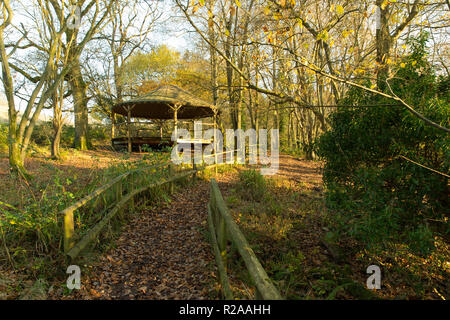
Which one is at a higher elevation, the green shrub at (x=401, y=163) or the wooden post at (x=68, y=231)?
the green shrub at (x=401, y=163)

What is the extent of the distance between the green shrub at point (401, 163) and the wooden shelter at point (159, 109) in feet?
37.3

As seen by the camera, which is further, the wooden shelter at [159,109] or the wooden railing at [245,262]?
the wooden shelter at [159,109]

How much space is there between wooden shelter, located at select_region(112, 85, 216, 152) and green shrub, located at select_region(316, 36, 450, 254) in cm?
1137

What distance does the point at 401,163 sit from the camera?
3.24 m

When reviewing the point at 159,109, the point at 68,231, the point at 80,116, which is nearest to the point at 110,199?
the point at 68,231

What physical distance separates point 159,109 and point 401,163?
57.9 feet

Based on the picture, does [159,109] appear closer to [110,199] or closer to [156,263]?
[110,199]

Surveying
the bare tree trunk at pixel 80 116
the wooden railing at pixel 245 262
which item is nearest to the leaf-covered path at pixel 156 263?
the wooden railing at pixel 245 262

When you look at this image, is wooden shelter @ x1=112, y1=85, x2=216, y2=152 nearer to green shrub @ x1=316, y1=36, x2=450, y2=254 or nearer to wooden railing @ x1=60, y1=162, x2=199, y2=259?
wooden railing @ x1=60, y1=162, x2=199, y2=259

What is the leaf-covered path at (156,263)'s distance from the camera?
10.8 feet

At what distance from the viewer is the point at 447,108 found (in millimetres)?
2811

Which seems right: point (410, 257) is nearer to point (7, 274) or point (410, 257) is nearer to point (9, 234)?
point (7, 274)

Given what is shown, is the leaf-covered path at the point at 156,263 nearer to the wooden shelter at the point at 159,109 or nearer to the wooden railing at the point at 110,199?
the wooden railing at the point at 110,199
